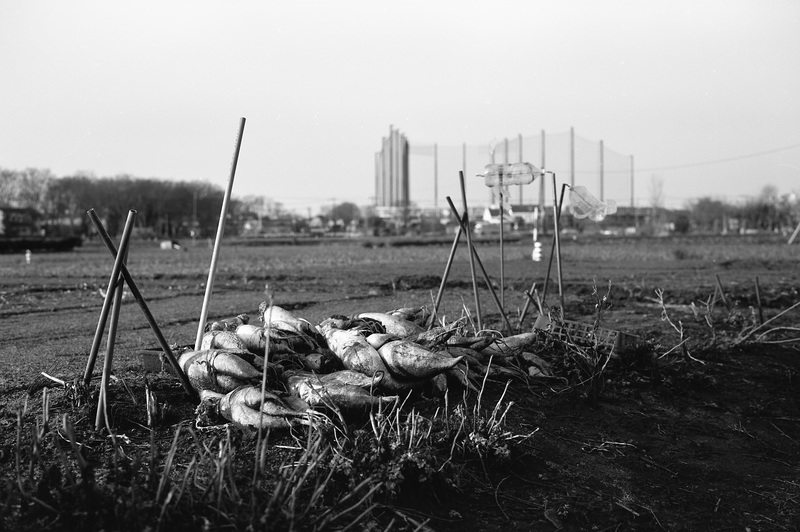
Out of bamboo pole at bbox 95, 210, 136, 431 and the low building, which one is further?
the low building

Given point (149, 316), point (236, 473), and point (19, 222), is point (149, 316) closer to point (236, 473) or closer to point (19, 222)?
point (236, 473)

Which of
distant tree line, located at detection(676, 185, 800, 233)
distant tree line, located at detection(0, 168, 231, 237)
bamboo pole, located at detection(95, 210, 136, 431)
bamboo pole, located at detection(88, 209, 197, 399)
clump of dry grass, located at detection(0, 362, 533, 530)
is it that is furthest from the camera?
distant tree line, located at detection(676, 185, 800, 233)

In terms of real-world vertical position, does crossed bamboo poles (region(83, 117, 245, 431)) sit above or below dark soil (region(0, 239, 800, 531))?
above

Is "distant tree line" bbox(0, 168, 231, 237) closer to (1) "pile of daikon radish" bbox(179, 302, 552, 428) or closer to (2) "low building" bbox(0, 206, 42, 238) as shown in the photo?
(2) "low building" bbox(0, 206, 42, 238)

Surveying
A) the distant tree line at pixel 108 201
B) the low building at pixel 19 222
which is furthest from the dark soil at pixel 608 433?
→ the distant tree line at pixel 108 201

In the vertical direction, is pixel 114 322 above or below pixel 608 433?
above

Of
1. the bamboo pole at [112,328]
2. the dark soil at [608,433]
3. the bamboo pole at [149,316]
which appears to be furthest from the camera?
the bamboo pole at [149,316]

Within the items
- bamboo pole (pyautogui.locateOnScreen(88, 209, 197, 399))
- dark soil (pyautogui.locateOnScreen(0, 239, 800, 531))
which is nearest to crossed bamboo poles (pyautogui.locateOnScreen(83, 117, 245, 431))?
bamboo pole (pyautogui.locateOnScreen(88, 209, 197, 399))

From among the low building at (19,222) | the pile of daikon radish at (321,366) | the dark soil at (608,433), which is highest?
the low building at (19,222)

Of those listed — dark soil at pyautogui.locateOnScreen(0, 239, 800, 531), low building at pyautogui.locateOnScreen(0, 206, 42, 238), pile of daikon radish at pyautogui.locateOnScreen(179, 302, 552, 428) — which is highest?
low building at pyautogui.locateOnScreen(0, 206, 42, 238)

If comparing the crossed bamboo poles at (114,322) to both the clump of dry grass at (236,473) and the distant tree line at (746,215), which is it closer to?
the clump of dry grass at (236,473)

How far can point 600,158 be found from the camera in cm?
8006

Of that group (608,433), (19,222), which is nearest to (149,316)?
(608,433)

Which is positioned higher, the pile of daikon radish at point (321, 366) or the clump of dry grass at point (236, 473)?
the pile of daikon radish at point (321, 366)
